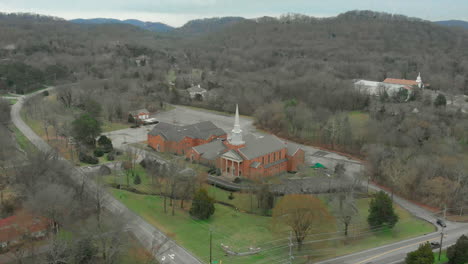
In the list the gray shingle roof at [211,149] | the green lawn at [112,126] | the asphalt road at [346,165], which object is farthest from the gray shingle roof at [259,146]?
the green lawn at [112,126]

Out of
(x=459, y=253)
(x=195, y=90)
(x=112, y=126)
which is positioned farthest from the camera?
(x=195, y=90)

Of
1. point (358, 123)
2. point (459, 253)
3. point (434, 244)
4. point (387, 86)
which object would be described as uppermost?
point (387, 86)

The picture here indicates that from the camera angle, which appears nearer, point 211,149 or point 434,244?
point 434,244

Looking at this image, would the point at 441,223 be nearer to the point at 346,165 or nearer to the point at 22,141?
the point at 346,165

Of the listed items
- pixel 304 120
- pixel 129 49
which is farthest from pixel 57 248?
pixel 129 49

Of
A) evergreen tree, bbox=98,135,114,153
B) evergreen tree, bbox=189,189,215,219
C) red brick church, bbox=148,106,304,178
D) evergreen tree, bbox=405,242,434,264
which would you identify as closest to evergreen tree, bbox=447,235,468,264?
evergreen tree, bbox=405,242,434,264

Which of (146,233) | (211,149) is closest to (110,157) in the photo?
(211,149)
